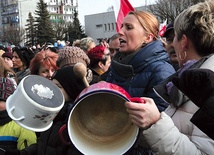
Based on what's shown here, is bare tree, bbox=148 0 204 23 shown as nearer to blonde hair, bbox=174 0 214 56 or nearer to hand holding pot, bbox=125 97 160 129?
blonde hair, bbox=174 0 214 56

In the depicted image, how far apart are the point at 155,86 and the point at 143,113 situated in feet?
1.74

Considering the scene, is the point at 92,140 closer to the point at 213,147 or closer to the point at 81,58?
the point at 213,147

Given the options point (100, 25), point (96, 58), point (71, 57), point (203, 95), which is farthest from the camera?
point (100, 25)

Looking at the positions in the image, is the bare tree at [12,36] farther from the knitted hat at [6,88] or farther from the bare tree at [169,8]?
the knitted hat at [6,88]

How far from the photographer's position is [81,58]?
3.29 metres

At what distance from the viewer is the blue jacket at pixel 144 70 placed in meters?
2.29

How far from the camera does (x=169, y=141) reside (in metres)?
1.35

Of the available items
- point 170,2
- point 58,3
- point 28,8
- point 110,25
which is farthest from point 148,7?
point 58,3

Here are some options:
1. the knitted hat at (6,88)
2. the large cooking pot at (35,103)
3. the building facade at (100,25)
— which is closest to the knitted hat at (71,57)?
the knitted hat at (6,88)

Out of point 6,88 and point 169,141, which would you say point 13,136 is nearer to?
point 6,88

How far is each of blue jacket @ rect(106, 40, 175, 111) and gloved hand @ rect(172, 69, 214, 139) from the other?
0.94 m

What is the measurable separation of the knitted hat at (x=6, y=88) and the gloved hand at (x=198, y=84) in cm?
185

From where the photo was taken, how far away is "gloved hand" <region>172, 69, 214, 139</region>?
121 centimetres

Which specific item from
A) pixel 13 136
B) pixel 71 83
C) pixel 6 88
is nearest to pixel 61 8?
pixel 6 88
